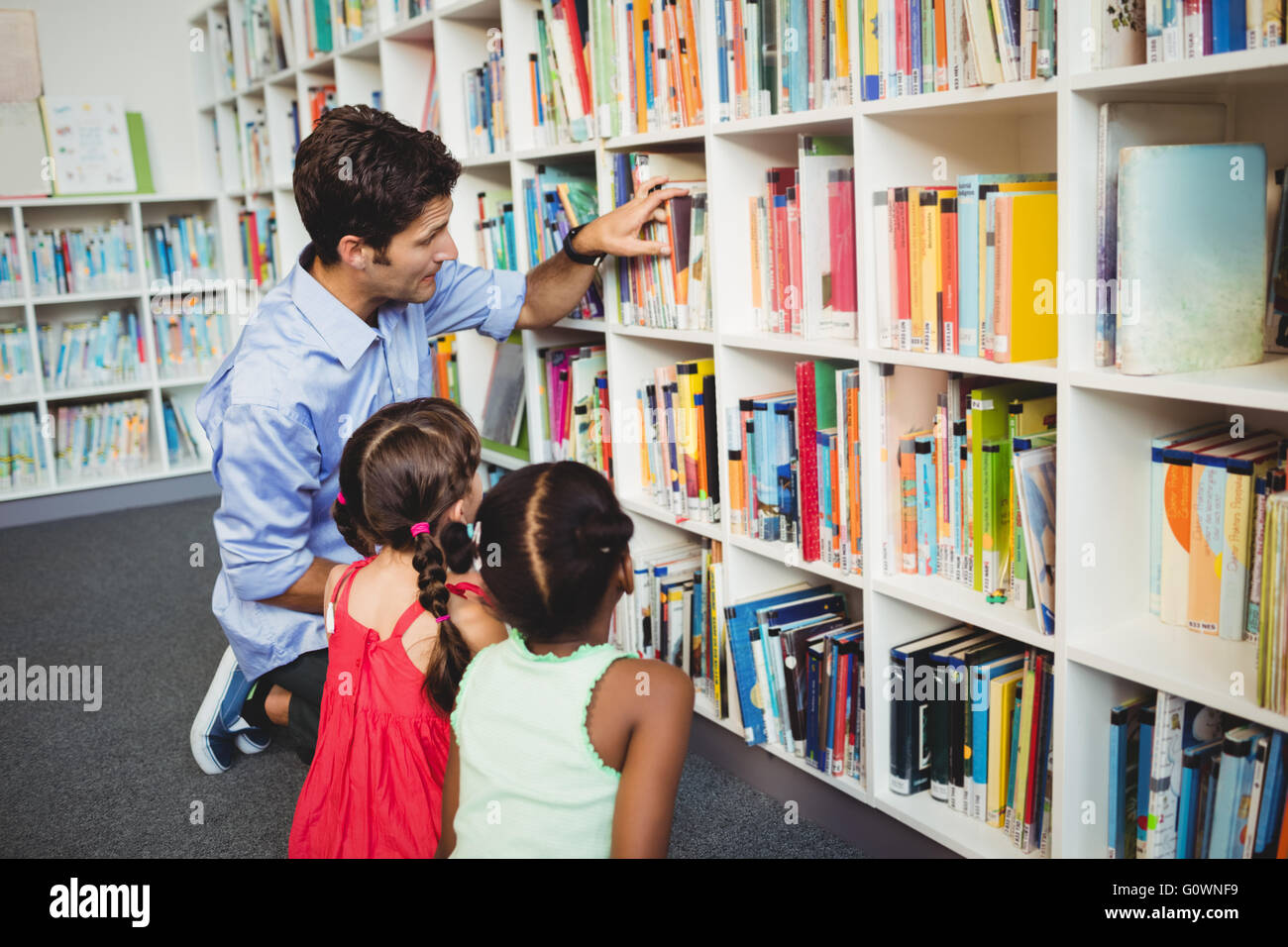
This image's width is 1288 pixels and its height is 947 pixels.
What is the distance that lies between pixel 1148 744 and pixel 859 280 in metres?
0.78

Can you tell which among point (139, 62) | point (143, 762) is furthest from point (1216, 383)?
point (139, 62)

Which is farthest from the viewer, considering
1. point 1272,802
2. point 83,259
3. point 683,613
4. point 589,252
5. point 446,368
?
point 83,259

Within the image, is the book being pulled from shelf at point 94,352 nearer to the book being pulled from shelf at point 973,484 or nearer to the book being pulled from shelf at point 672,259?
the book being pulled from shelf at point 672,259

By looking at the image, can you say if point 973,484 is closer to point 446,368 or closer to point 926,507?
point 926,507

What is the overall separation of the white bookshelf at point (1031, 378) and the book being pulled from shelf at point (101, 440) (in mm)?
3202

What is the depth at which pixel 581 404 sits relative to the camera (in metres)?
2.52

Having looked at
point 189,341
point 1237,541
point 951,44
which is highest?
point 951,44

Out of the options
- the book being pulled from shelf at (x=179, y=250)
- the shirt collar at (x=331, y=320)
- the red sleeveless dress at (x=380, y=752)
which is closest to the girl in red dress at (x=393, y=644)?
the red sleeveless dress at (x=380, y=752)

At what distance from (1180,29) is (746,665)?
1.26 m

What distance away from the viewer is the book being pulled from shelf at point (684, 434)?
7.07 ft

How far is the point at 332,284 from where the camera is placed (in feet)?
6.73

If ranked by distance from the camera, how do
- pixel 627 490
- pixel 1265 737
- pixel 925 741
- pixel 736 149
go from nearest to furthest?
pixel 1265 737 → pixel 925 741 → pixel 736 149 → pixel 627 490
